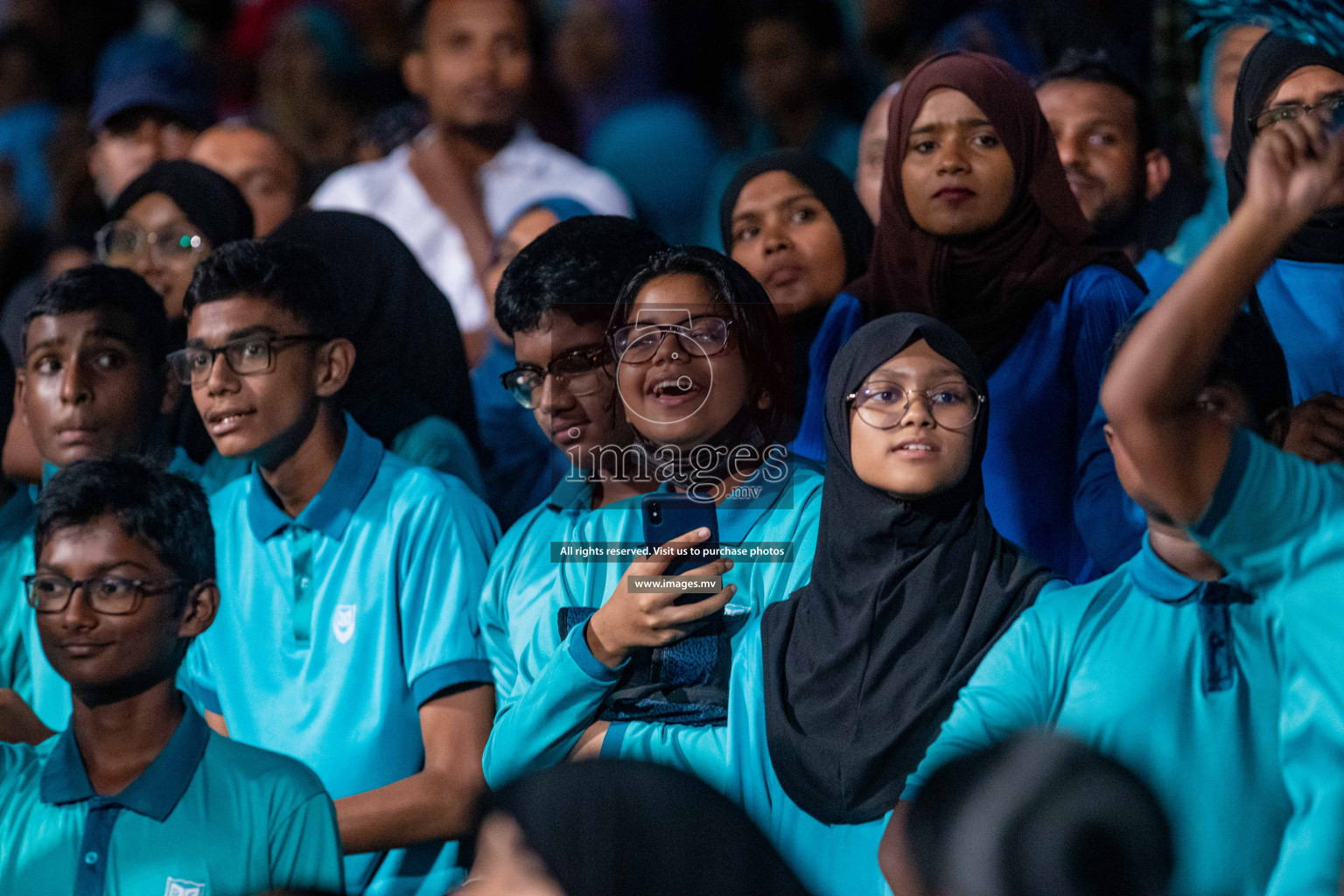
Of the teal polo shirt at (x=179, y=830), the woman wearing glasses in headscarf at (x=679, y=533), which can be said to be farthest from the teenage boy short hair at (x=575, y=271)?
the teal polo shirt at (x=179, y=830)

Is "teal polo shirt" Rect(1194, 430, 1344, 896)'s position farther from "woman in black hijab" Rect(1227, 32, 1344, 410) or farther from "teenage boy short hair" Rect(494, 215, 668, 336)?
"teenage boy short hair" Rect(494, 215, 668, 336)

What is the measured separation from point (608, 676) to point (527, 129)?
3.05 meters

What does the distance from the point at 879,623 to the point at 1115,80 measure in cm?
197

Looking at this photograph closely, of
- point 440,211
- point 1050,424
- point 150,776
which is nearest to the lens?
point 150,776

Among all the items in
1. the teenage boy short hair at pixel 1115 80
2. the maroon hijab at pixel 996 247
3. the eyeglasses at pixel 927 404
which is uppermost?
Answer: the teenage boy short hair at pixel 1115 80

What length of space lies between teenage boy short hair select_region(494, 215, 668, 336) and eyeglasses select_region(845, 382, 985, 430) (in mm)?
625

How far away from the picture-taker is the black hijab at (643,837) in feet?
5.05

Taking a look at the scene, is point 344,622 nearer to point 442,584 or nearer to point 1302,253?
point 442,584

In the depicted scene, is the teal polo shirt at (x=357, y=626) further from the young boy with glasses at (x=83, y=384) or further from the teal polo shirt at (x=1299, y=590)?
the teal polo shirt at (x=1299, y=590)

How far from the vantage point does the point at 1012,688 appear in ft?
7.10

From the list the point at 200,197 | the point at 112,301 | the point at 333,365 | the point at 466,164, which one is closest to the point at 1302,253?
the point at 333,365

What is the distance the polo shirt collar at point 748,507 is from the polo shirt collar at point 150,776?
88 centimetres

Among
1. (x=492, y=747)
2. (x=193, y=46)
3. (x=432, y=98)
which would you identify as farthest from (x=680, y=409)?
(x=193, y=46)

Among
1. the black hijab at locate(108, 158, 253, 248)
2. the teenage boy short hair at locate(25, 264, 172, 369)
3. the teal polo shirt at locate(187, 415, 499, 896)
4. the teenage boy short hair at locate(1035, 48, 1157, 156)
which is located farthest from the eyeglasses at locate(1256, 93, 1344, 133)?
the black hijab at locate(108, 158, 253, 248)
